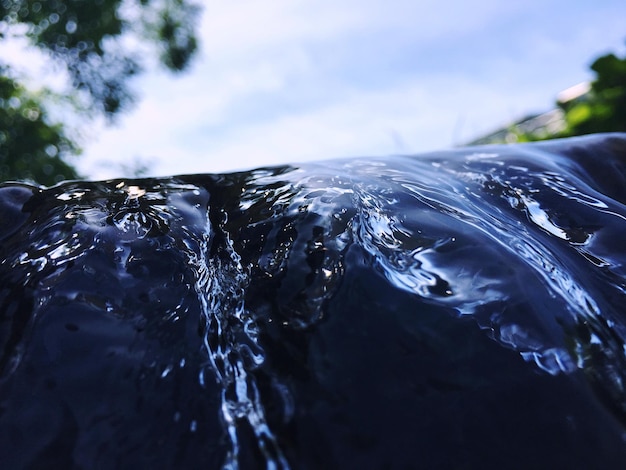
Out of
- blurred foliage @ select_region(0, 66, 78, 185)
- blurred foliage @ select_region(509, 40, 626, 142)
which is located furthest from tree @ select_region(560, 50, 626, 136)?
blurred foliage @ select_region(0, 66, 78, 185)

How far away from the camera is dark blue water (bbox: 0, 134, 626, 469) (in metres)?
0.92

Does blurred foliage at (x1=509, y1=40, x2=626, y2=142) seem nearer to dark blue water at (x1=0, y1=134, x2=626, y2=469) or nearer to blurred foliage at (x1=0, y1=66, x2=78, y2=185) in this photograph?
dark blue water at (x1=0, y1=134, x2=626, y2=469)

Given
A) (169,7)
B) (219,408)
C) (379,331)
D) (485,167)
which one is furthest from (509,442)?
(169,7)

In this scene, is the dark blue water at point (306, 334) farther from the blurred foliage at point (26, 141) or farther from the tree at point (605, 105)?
the blurred foliage at point (26, 141)

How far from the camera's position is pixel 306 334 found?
1052 mm

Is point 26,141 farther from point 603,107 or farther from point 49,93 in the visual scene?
point 603,107

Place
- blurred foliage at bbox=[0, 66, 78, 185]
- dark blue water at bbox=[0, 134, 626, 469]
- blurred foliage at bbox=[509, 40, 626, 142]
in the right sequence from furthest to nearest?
blurred foliage at bbox=[0, 66, 78, 185] → blurred foliage at bbox=[509, 40, 626, 142] → dark blue water at bbox=[0, 134, 626, 469]

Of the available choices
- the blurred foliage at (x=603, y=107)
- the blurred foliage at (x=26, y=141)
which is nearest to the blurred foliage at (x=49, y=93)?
the blurred foliage at (x=26, y=141)

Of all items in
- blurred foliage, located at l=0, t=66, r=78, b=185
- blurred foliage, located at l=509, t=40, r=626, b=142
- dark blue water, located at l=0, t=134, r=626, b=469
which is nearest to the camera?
dark blue water, located at l=0, t=134, r=626, b=469

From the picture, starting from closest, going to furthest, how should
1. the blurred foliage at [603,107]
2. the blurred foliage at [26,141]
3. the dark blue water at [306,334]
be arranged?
the dark blue water at [306,334] → the blurred foliage at [603,107] → the blurred foliage at [26,141]

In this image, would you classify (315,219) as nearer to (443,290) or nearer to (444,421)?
(443,290)

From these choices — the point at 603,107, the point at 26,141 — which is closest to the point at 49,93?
the point at 26,141

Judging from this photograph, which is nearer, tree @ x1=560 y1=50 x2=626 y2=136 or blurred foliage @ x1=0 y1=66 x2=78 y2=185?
tree @ x1=560 y1=50 x2=626 y2=136

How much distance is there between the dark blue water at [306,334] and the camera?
92 cm
